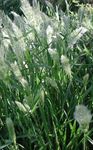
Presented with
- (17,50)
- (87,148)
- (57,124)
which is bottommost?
(87,148)

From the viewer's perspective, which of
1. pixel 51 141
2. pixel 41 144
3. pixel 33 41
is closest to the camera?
pixel 41 144

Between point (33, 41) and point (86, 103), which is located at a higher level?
point (33, 41)

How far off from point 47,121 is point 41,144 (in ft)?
0.55

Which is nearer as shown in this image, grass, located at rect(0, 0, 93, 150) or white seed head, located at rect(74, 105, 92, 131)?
→ white seed head, located at rect(74, 105, 92, 131)

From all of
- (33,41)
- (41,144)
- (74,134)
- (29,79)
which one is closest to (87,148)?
(74,134)

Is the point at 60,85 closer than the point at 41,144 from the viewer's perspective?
No

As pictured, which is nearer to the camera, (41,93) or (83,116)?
(83,116)

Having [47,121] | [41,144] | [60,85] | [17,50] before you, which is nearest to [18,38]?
[17,50]

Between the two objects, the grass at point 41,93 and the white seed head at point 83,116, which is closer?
the white seed head at point 83,116

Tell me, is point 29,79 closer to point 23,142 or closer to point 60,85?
point 60,85

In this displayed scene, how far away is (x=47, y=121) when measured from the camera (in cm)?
173

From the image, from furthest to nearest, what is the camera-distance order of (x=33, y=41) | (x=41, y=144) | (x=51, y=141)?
(x=33, y=41), (x=51, y=141), (x=41, y=144)

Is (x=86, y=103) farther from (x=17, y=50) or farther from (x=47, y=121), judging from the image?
(x=17, y=50)

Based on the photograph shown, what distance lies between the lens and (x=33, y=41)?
2182mm
